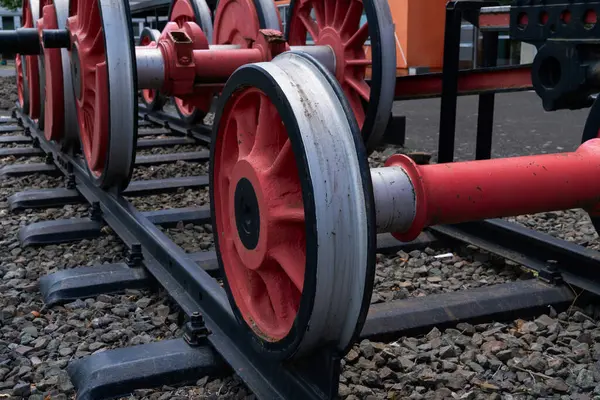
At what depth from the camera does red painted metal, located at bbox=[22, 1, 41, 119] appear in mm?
5559

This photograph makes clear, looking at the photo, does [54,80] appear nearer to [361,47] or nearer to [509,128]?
[361,47]

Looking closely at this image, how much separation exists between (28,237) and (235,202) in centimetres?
180

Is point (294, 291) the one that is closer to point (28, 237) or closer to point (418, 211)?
point (418, 211)

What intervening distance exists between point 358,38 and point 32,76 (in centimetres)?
286

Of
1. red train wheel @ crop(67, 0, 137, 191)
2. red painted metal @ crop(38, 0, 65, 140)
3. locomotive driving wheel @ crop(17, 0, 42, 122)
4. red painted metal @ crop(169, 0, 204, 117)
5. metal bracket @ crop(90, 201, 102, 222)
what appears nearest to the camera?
red train wheel @ crop(67, 0, 137, 191)

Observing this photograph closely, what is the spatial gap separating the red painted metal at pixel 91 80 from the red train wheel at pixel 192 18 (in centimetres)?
177

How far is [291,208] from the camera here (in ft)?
5.63

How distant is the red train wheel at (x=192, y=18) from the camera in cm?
584

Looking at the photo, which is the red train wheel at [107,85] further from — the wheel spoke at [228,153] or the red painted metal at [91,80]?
the wheel spoke at [228,153]

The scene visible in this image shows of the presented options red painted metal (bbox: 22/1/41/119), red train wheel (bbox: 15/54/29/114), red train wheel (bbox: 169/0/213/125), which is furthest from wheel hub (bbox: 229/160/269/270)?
red train wheel (bbox: 15/54/29/114)

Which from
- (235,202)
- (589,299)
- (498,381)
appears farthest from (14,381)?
(589,299)

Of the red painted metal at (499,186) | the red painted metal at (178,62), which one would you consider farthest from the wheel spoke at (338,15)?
the red painted metal at (499,186)

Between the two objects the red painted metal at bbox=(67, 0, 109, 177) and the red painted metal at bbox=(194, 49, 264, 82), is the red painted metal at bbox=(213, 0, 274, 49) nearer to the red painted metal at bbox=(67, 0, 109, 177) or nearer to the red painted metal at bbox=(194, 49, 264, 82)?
the red painted metal at bbox=(194, 49, 264, 82)

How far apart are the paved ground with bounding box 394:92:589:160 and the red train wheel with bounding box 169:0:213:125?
6.47 feet
